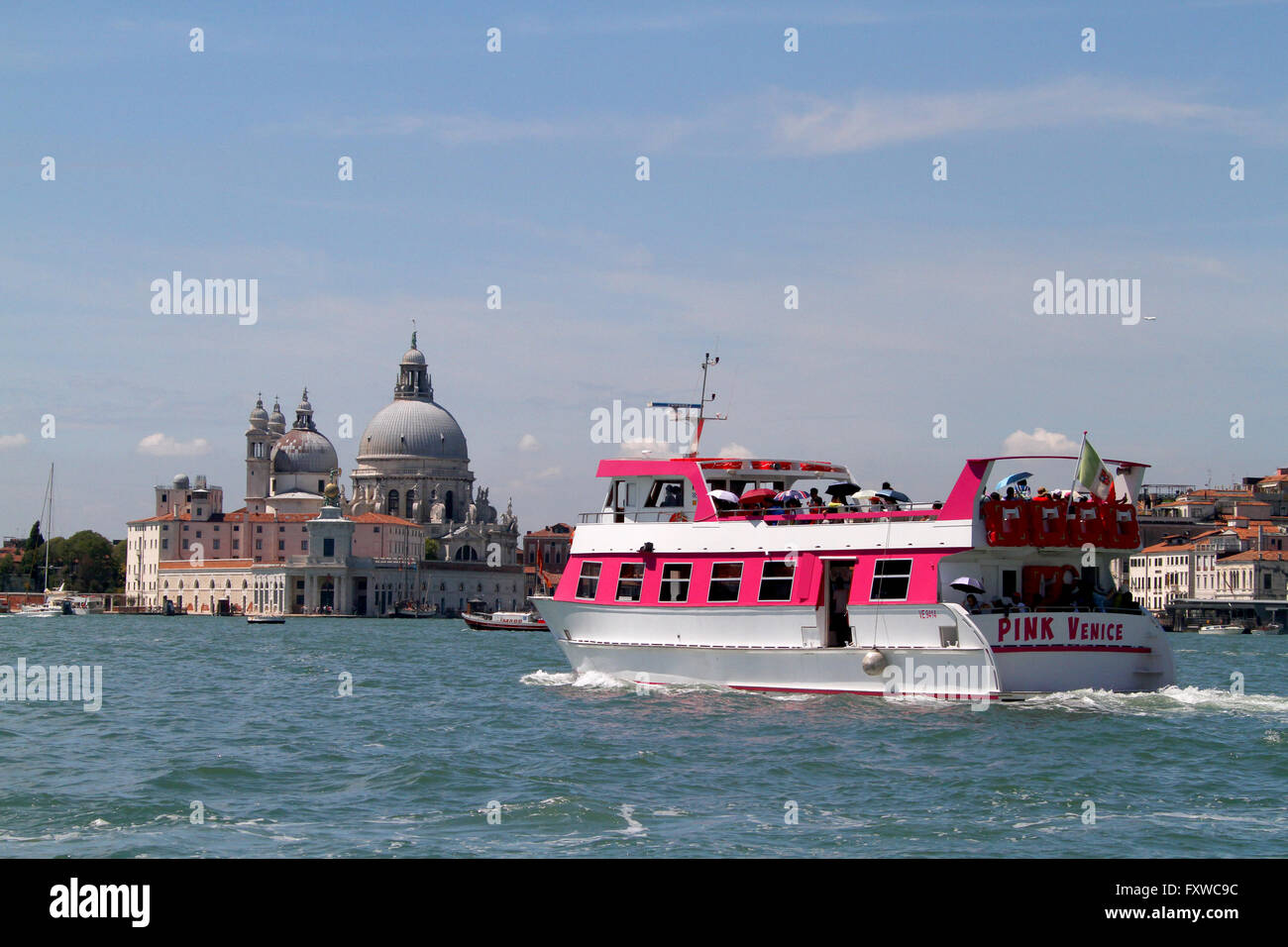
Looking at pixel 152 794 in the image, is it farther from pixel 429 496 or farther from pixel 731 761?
pixel 429 496

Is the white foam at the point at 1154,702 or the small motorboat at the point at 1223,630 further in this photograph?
the small motorboat at the point at 1223,630

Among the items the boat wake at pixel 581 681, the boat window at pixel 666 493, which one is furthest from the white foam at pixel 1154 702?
the boat window at pixel 666 493

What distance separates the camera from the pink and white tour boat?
80.1ft

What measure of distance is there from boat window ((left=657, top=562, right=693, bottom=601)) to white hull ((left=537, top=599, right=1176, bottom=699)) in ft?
0.96

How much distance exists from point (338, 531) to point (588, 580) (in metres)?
121

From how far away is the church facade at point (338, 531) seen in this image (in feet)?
488

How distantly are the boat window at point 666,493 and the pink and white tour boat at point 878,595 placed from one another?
0.07m

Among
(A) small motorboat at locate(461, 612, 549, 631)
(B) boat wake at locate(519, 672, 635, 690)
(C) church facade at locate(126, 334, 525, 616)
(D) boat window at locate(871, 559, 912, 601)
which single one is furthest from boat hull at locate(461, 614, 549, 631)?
(D) boat window at locate(871, 559, 912, 601)

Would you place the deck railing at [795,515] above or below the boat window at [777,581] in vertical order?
above

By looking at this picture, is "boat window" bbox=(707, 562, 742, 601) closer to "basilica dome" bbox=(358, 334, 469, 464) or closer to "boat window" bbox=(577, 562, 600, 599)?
"boat window" bbox=(577, 562, 600, 599)

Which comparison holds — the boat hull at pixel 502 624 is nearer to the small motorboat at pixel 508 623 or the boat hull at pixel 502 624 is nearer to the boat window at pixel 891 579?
the small motorboat at pixel 508 623
